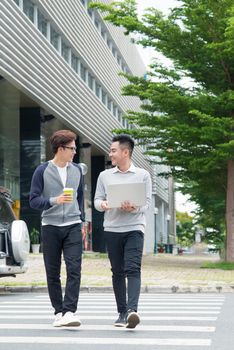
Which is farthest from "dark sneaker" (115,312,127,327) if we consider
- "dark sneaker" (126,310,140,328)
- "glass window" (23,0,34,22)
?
"glass window" (23,0,34,22)

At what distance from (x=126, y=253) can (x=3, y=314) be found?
2443 mm

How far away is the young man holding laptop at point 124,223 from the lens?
7164 millimetres

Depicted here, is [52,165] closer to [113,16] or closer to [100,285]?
[100,285]

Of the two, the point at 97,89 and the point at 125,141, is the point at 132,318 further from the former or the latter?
the point at 97,89

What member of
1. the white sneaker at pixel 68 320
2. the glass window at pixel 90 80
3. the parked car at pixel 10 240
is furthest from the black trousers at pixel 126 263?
the glass window at pixel 90 80

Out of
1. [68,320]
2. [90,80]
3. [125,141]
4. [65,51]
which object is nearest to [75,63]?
[65,51]

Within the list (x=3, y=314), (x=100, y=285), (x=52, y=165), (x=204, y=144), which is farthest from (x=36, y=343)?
(x=204, y=144)

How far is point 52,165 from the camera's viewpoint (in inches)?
292

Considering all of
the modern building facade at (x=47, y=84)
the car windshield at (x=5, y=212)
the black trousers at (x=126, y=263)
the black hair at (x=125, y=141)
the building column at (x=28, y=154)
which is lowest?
the black trousers at (x=126, y=263)

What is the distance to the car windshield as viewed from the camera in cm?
1260

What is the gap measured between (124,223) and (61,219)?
61 cm

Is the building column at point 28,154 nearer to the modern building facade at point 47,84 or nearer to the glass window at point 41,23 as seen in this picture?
the modern building facade at point 47,84

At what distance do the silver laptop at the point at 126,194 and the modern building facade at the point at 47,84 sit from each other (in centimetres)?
1705

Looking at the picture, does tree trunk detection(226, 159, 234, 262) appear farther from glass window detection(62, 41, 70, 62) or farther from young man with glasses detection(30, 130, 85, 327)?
young man with glasses detection(30, 130, 85, 327)
